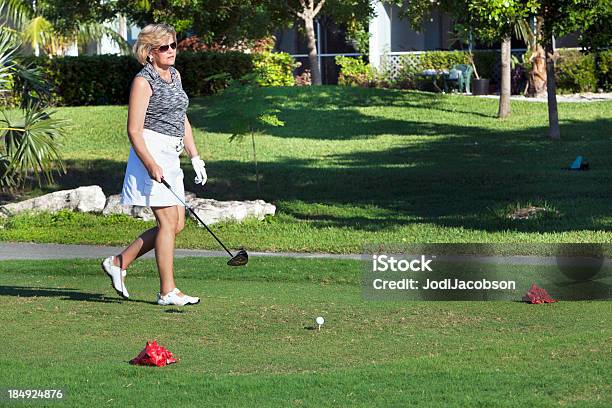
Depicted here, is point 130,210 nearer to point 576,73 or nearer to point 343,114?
point 343,114

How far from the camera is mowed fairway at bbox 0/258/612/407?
5566 mm

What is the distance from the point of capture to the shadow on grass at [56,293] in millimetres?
8562

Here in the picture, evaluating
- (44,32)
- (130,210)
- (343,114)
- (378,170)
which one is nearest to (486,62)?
(343,114)

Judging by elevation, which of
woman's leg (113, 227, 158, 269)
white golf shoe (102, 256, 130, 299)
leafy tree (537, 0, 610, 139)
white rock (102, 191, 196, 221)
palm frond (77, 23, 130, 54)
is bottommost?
white rock (102, 191, 196, 221)

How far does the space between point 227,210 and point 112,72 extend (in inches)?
639

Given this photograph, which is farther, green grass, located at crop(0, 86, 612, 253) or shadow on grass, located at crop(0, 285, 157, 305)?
green grass, located at crop(0, 86, 612, 253)

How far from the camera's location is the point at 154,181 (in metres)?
7.99

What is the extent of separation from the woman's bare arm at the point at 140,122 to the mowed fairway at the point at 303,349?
3.17 feet

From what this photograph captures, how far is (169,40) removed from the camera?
804 centimetres

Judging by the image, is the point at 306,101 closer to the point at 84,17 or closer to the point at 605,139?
the point at 84,17

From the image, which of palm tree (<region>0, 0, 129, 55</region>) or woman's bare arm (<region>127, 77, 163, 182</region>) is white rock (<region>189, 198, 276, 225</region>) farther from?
palm tree (<region>0, 0, 129, 55</region>)

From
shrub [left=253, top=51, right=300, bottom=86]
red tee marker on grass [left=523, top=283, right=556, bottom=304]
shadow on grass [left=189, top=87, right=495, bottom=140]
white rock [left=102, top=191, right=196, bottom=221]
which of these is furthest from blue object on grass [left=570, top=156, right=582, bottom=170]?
red tee marker on grass [left=523, top=283, right=556, bottom=304]

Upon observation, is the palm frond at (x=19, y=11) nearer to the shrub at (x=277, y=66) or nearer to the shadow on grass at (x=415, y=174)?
the shrub at (x=277, y=66)

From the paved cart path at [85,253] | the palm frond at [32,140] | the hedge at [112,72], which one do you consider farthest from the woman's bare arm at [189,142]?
the hedge at [112,72]
